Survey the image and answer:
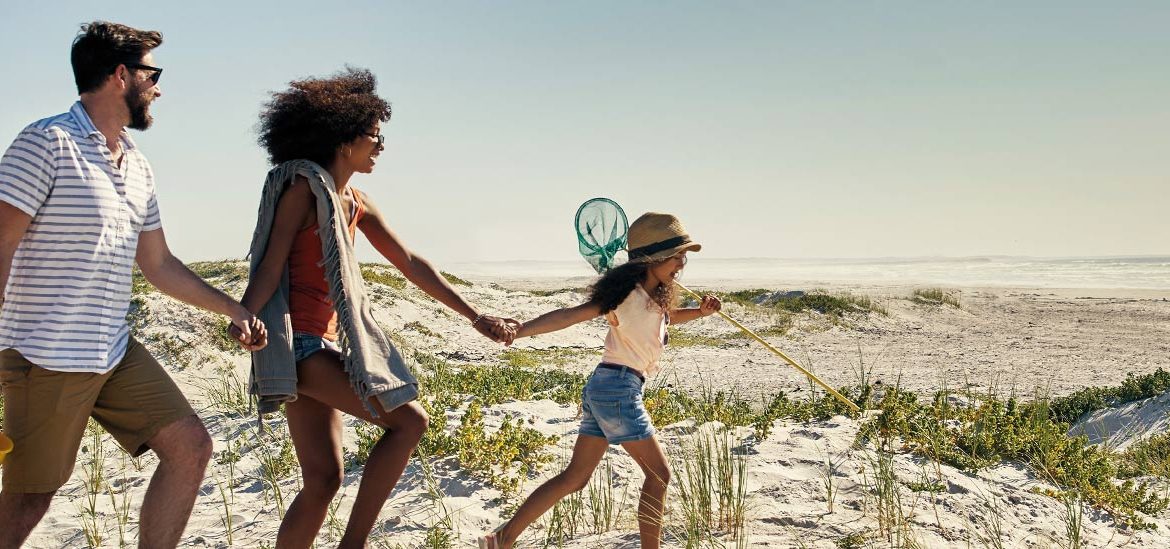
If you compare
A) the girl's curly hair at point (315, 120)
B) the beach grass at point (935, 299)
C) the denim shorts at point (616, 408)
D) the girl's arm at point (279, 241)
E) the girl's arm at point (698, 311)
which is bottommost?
the beach grass at point (935, 299)

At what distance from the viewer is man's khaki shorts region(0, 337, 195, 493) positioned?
10.6 feet

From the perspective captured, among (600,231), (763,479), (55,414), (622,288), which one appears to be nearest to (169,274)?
(55,414)

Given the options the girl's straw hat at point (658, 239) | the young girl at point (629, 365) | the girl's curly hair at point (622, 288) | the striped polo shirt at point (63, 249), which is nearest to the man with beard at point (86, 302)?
the striped polo shirt at point (63, 249)

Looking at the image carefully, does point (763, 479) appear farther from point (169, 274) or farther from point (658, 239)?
point (169, 274)

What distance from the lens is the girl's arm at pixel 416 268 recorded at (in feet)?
13.8

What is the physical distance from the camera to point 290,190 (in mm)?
3607

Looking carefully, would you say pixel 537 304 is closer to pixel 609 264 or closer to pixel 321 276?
pixel 609 264

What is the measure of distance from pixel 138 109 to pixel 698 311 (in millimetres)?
2755

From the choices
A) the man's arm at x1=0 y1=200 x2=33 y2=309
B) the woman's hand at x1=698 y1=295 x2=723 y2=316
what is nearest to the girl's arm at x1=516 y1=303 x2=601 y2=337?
the woman's hand at x1=698 y1=295 x2=723 y2=316

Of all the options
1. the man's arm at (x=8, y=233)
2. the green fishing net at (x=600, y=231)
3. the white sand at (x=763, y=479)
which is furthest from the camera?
the green fishing net at (x=600, y=231)

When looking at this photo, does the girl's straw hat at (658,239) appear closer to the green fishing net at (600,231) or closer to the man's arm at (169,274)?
the green fishing net at (600,231)

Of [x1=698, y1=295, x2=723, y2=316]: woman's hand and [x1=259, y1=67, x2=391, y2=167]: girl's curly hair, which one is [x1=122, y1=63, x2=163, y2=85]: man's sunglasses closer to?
[x1=259, y1=67, x2=391, y2=167]: girl's curly hair

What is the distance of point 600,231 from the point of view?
5094mm

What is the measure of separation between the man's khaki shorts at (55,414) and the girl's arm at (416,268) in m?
1.20
